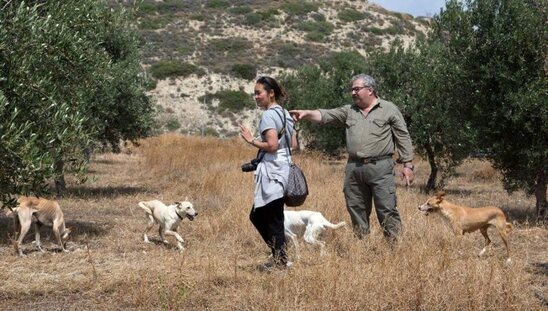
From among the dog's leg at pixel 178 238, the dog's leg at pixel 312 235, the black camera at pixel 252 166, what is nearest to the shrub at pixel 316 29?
the dog's leg at pixel 178 238

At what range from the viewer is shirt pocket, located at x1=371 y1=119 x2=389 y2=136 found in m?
6.13

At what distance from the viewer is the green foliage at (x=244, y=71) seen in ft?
152

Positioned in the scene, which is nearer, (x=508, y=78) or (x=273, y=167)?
(x=273, y=167)

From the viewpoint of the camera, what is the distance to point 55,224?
25.3 ft

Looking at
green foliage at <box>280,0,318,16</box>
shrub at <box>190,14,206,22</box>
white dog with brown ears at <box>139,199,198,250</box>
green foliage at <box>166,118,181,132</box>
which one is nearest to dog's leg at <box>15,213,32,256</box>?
white dog with brown ears at <box>139,199,198,250</box>

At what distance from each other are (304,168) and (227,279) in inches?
387

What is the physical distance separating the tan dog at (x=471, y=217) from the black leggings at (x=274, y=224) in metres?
2.79

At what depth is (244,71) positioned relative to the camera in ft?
152

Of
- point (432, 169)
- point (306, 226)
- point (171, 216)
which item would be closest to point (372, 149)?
point (306, 226)

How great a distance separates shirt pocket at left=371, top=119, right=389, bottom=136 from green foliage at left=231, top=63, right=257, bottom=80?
40.5 meters

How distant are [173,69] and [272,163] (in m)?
40.9

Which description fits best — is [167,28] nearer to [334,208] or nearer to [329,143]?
[329,143]

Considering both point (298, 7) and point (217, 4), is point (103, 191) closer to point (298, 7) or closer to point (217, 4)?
point (217, 4)

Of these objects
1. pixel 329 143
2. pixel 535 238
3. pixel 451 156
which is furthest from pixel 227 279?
pixel 329 143
